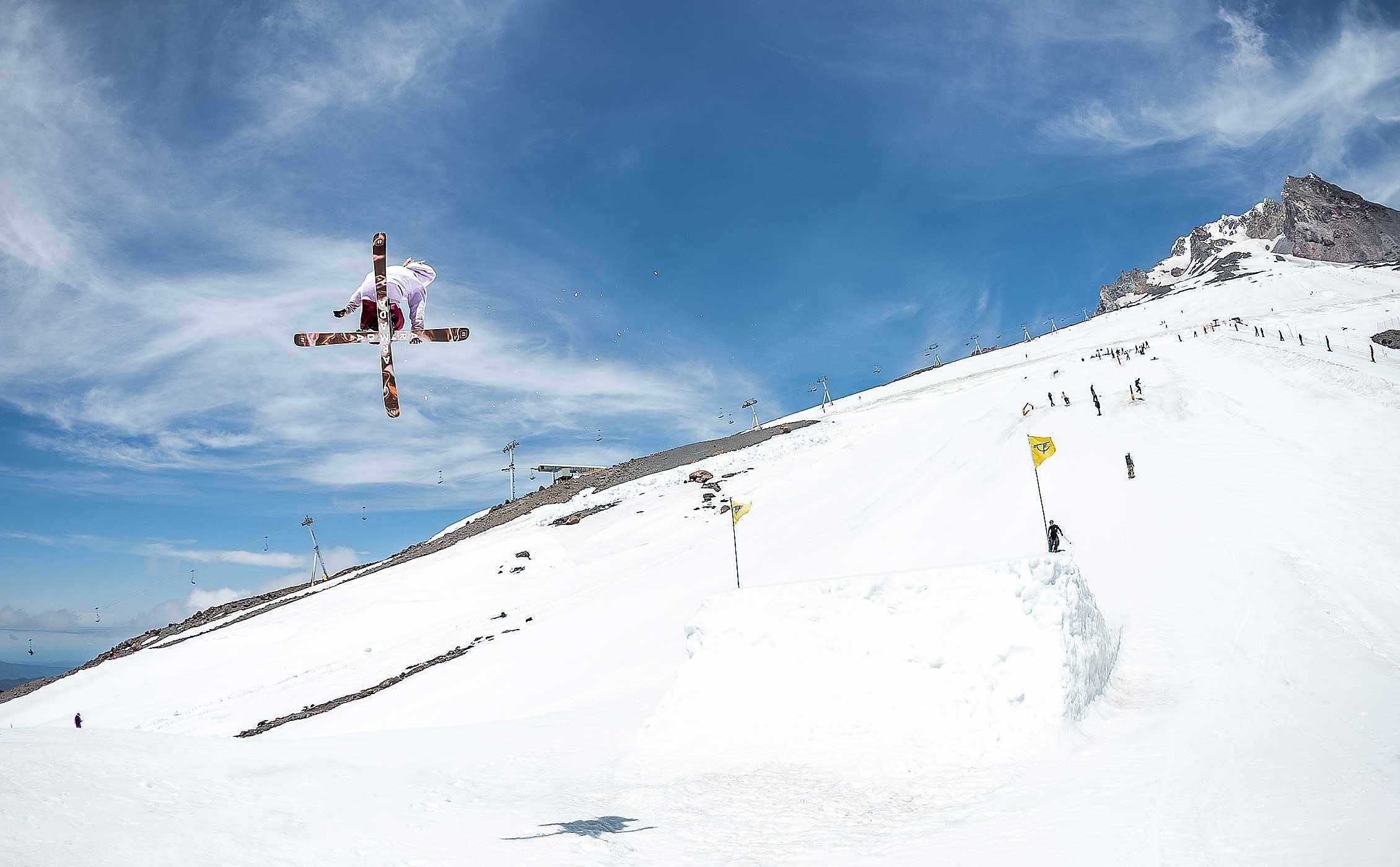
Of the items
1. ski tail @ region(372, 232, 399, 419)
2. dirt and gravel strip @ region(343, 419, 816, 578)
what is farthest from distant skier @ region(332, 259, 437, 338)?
dirt and gravel strip @ region(343, 419, 816, 578)

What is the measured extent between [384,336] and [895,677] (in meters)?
10.4

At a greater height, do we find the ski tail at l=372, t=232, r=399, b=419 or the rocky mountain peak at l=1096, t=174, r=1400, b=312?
the rocky mountain peak at l=1096, t=174, r=1400, b=312

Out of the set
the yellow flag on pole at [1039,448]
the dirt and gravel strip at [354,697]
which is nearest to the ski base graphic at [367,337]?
the yellow flag on pole at [1039,448]

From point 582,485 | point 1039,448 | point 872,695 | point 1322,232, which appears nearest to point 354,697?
point 872,695

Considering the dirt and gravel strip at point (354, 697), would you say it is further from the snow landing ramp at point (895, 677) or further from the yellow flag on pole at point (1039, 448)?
the yellow flag on pole at point (1039, 448)

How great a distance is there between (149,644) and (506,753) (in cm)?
5408

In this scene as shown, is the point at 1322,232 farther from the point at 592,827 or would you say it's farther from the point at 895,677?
the point at 592,827

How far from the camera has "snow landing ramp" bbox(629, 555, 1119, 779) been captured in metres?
11.3

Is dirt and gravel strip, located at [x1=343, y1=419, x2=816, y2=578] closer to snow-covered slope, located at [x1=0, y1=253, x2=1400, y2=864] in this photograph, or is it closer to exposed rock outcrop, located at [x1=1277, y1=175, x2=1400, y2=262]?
snow-covered slope, located at [x1=0, y1=253, x2=1400, y2=864]

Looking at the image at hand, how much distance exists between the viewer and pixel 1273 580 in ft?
58.1

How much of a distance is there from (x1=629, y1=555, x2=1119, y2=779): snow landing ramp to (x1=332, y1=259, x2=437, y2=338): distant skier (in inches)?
346

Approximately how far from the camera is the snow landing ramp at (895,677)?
444 inches

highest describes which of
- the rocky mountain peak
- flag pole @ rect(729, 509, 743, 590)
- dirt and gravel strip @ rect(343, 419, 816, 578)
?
the rocky mountain peak

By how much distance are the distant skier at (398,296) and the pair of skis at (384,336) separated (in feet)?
0.20
